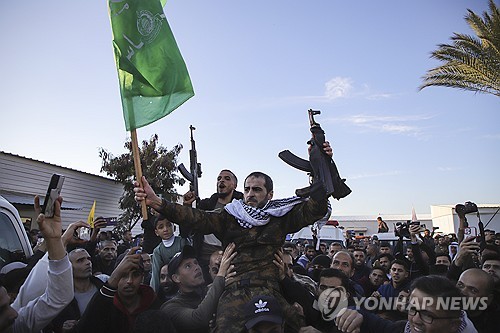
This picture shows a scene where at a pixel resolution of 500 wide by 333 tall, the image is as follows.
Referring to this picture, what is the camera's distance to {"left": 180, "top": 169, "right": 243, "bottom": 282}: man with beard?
17.2 feet

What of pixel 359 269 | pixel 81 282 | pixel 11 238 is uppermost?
pixel 11 238

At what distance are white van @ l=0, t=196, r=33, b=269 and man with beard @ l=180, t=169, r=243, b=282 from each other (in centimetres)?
170

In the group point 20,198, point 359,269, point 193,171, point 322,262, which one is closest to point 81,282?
point 193,171

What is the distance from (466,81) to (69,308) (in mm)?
11199

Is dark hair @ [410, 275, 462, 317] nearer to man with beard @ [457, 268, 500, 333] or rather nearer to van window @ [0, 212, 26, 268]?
man with beard @ [457, 268, 500, 333]

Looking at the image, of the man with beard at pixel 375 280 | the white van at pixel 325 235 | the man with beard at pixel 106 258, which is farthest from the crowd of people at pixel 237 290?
the white van at pixel 325 235

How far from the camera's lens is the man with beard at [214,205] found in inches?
206

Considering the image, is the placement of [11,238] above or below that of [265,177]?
below

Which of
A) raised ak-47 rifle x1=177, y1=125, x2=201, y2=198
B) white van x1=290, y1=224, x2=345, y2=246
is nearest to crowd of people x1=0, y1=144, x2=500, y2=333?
raised ak-47 rifle x1=177, y1=125, x2=201, y2=198

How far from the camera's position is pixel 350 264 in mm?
5984

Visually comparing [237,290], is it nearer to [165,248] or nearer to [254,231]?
[254,231]

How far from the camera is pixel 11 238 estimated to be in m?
4.80

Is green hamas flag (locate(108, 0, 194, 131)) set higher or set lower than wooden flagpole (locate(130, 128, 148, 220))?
higher

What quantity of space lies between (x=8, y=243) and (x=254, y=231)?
2.72 metres
